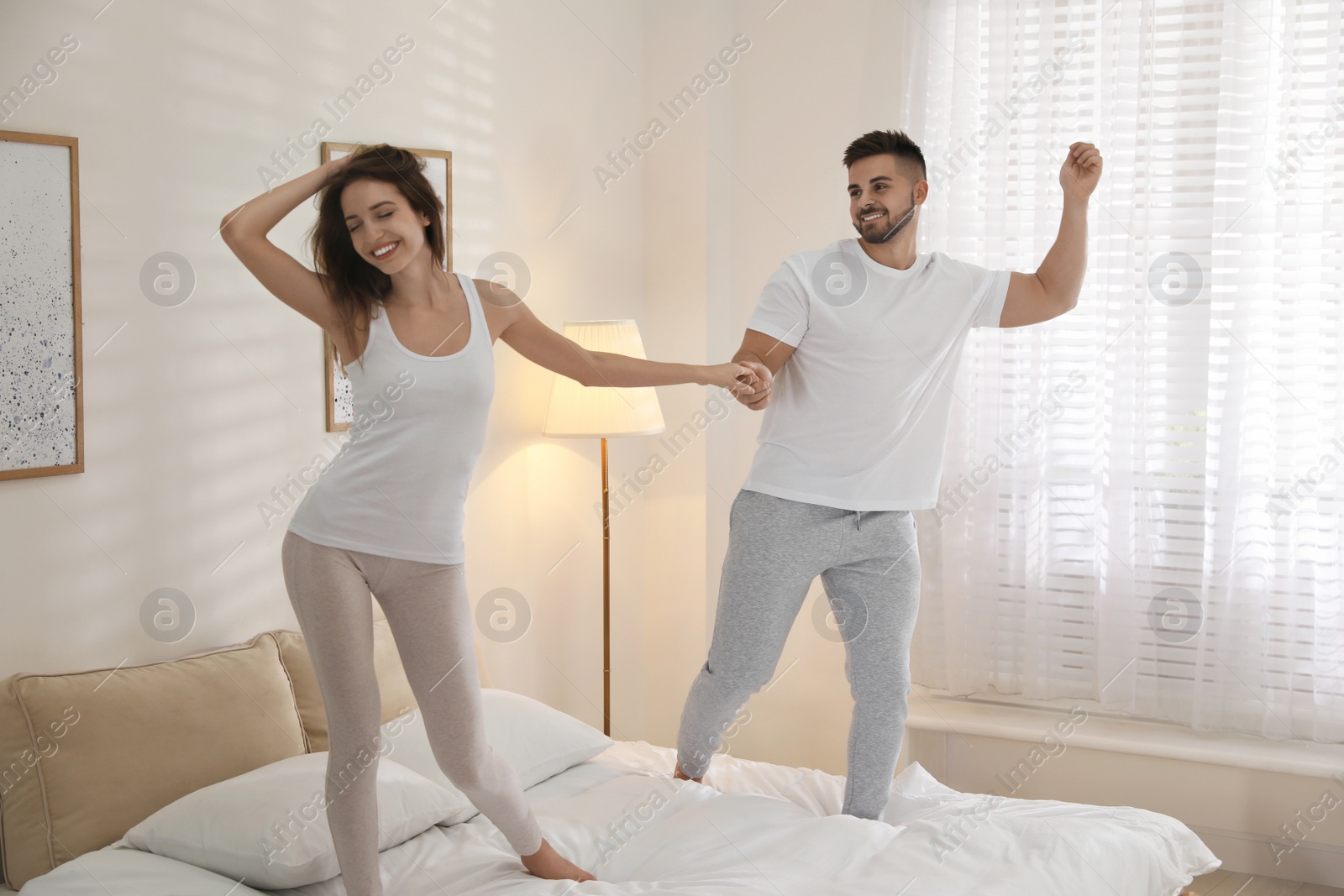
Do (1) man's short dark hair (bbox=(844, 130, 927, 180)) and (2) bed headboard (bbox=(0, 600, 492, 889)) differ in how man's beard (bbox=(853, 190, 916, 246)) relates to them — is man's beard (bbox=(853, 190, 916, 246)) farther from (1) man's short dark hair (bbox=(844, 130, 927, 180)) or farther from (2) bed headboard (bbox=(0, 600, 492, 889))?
(2) bed headboard (bbox=(0, 600, 492, 889))

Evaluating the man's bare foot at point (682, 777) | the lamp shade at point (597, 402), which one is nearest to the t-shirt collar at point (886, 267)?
the lamp shade at point (597, 402)

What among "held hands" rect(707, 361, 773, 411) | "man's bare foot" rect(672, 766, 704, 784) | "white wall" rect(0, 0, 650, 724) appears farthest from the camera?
"man's bare foot" rect(672, 766, 704, 784)

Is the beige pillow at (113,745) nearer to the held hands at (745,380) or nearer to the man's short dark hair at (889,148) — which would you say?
the held hands at (745,380)

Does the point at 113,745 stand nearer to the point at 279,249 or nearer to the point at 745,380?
the point at 279,249

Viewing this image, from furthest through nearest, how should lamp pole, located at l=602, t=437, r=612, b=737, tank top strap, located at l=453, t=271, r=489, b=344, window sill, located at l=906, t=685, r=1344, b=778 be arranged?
lamp pole, located at l=602, t=437, r=612, b=737 < window sill, located at l=906, t=685, r=1344, b=778 < tank top strap, located at l=453, t=271, r=489, b=344

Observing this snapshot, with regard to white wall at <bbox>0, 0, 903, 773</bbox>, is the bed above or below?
below

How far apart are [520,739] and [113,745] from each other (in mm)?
801

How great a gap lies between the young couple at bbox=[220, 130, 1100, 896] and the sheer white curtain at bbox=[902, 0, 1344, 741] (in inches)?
31.5

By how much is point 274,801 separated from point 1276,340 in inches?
107

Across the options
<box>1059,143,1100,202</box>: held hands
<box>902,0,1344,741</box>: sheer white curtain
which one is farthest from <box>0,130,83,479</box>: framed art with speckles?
<box>902,0,1344,741</box>: sheer white curtain

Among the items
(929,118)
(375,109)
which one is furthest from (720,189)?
(375,109)

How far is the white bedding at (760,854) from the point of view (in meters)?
1.72

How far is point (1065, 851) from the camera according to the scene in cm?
183

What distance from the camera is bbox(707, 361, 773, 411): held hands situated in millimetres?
2105
